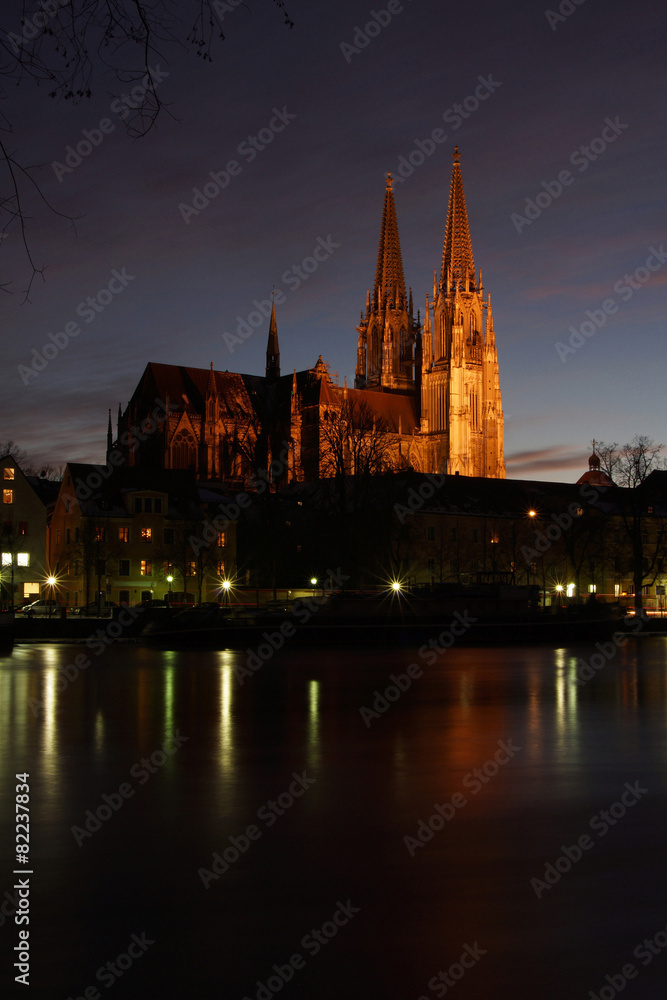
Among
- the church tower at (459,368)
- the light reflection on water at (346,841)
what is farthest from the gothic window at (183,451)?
the light reflection on water at (346,841)

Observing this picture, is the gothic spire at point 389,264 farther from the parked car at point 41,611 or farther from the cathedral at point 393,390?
the parked car at point 41,611

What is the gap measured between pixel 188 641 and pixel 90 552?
75.1 feet

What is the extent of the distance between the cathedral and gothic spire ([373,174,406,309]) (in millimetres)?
155

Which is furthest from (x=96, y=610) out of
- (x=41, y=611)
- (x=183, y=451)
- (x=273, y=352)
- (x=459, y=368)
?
(x=459, y=368)

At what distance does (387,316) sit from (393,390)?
12029 mm

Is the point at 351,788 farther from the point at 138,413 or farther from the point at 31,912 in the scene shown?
the point at 138,413

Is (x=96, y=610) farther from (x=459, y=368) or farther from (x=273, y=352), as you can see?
(x=459, y=368)

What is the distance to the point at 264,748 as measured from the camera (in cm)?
1889

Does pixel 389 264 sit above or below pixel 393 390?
above

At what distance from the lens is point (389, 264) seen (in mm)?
185125

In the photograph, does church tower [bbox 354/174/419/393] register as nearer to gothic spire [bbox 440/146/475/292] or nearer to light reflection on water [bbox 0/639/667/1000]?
gothic spire [bbox 440/146/475/292]

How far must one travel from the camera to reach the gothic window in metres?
137

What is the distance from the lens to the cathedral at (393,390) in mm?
135625

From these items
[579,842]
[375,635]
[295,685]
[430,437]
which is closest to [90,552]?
[375,635]
